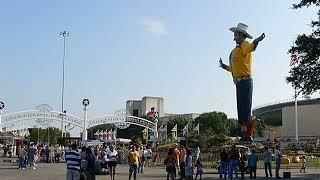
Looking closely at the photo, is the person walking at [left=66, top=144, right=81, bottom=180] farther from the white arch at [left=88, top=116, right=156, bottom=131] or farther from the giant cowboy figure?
the white arch at [left=88, top=116, right=156, bottom=131]

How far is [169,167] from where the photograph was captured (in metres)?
23.0

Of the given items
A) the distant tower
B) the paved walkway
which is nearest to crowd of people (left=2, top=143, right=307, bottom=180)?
the paved walkway

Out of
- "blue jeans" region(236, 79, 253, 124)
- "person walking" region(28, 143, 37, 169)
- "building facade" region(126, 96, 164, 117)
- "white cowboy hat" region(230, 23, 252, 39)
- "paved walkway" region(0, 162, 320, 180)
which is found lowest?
"paved walkway" region(0, 162, 320, 180)

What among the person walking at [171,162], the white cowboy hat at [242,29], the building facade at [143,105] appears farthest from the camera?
the building facade at [143,105]

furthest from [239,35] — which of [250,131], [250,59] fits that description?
[250,131]

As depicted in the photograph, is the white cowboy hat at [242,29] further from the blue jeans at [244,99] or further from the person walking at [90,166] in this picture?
the person walking at [90,166]

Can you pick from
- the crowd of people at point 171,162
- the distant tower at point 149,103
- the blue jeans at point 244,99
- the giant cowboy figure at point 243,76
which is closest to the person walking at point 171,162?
the crowd of people at point 171,162

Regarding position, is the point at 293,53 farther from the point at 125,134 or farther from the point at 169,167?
the point at 125,134

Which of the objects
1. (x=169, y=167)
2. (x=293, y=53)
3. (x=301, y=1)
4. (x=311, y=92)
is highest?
(x=301, y=1)

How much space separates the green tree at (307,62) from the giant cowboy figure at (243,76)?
15.5 metres

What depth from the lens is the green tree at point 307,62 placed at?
25.5 meters

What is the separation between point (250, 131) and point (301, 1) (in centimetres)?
2006

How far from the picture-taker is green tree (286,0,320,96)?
2555cm

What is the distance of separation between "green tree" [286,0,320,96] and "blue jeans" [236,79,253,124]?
51.0ft
